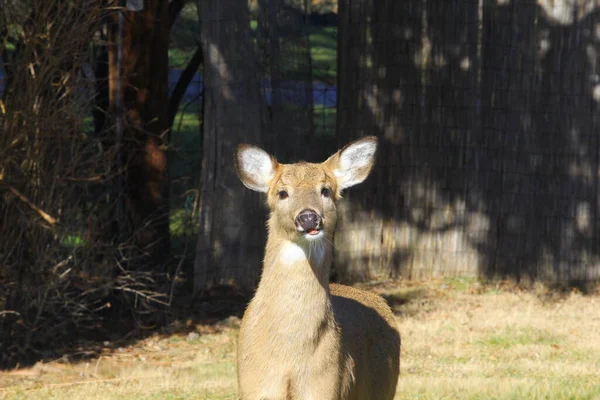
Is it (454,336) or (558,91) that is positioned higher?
(558,91)

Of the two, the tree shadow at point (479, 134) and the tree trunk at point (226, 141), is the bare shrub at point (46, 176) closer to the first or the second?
the tree trunk at point (226, 141)

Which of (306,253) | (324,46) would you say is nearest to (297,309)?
(306,253)

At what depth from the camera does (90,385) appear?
357 inches

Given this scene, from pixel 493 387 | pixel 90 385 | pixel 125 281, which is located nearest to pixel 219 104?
pixel 125 281

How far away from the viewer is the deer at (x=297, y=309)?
19.1ft

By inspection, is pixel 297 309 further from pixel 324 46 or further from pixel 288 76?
pixel 324 46

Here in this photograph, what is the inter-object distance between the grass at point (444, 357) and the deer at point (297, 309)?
2478 millimetres

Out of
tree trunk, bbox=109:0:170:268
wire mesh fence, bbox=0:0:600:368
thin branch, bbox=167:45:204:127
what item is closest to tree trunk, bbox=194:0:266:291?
wire mesh fence, bbox=0:0:600:368

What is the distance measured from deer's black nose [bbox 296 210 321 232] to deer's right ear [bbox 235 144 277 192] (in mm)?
747

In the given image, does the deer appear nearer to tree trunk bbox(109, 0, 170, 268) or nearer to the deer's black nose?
the deer's black nose

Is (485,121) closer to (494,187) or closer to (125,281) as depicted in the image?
(494,187)

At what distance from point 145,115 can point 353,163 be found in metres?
5.84

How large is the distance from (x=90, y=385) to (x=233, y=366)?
4.12 ft

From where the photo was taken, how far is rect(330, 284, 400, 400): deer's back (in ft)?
20.9
